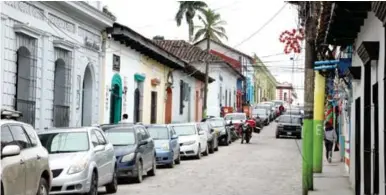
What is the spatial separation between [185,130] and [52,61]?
7905 millimetres

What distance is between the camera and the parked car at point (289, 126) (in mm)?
43344

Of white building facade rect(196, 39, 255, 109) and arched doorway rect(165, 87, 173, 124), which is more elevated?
white building facade rect(196, 39, 255, 109)

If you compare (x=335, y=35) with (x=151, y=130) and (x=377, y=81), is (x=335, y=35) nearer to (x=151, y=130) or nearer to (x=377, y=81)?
(x=377, y=81)

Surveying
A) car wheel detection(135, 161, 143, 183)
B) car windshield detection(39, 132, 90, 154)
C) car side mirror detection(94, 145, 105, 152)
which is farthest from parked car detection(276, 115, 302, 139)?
car windshield detection(39, 132, 90, 154)

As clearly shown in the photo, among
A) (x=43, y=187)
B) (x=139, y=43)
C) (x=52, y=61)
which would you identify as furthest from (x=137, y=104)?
(x=43, y=187)

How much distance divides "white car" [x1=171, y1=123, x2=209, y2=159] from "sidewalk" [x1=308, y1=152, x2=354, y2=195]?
5735 millimetres

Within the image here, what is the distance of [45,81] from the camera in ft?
70.1

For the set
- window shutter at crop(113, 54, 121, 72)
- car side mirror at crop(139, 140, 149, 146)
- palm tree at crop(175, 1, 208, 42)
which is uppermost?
palm tree at crop(175, 1, 208, 42)

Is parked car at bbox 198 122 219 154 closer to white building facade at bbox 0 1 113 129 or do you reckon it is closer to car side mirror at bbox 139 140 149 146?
white building facade at bbox 0 1 113 129

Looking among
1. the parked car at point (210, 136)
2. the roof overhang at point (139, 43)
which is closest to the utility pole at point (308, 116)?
the roof overhang at point (139, 43)

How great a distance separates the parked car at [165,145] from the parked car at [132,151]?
256 cm

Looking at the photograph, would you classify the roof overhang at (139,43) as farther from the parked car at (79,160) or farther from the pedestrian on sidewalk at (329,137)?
the parked car at (79,160)

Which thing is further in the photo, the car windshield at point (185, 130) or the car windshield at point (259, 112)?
the car windshield at point (259, 112)

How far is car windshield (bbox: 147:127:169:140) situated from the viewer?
76.1 ft
